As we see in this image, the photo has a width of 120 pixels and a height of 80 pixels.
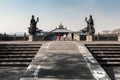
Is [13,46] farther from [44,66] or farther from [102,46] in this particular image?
[102,46]

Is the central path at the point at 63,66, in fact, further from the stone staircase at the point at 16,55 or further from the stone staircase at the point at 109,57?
the stone staircase at the point at 109,57

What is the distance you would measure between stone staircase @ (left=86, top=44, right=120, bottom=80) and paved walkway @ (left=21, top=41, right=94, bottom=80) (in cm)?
153

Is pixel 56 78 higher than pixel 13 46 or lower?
lower

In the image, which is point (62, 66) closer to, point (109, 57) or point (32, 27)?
point (109, 57)

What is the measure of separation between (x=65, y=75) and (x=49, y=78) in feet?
2.84

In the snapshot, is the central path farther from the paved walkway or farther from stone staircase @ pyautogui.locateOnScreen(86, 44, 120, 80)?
stone staircase @ pyautogui.locateOnScreen(86, 44, 120, 80)

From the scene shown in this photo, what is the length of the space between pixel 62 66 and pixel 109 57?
4.43 m

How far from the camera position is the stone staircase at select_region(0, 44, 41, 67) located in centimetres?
1317

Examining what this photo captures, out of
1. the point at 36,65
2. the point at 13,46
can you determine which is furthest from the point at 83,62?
the point at 13,46

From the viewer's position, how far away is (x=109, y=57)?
46.0ft

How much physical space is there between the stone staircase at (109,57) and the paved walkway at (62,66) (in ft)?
5.02

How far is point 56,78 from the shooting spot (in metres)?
9.22

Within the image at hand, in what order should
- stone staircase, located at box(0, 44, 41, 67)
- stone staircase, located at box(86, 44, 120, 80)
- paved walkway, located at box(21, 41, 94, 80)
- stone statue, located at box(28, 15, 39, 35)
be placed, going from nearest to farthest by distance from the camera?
paved walkway, located at box(21, 41, 94, 80) → stone staircase, located at box(86, 44, 120, 80) → stone staircase, located at box(0, 44, 41, 67) → stone statue, located at box(28, 15, 39, 35)

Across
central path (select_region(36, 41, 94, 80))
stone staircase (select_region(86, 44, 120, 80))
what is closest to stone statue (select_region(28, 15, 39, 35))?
stone staircase (select_region(86, 44, 120, 80))
